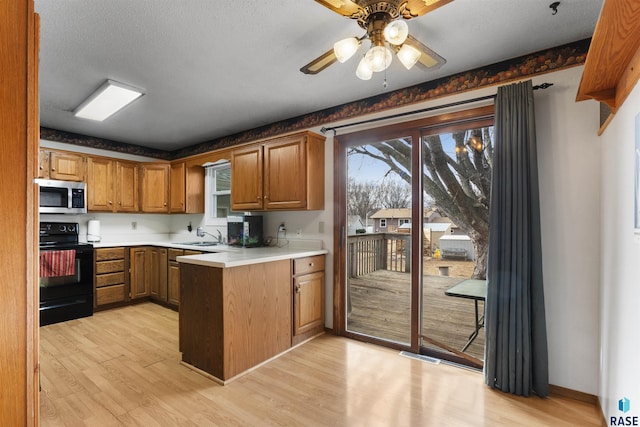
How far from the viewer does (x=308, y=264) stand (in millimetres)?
3174

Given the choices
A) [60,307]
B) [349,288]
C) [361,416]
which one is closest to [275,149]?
[349,288]

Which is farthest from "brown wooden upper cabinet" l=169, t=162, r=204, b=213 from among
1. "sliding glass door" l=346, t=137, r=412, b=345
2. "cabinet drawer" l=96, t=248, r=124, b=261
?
"sliding glass door" l=346, t=137, r=412, b=345

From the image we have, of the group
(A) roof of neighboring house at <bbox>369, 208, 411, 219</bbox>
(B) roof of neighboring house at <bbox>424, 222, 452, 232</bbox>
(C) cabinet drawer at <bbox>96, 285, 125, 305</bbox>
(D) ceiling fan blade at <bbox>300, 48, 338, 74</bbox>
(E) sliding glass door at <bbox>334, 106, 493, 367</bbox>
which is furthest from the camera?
(C) cabinet drawer at <bbox>96, 285, 125, 305</bbox>

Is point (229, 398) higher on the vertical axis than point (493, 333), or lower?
lower

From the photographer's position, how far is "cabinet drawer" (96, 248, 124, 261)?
4.12 m

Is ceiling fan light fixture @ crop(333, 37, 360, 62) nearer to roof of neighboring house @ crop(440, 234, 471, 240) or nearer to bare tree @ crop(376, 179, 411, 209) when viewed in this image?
bare tree @ crop(376, 179, 411, 209)

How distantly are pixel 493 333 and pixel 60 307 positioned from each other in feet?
15.1

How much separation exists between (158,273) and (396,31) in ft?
14.3

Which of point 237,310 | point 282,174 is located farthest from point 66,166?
point 237,310

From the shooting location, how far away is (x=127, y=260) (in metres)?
4.38

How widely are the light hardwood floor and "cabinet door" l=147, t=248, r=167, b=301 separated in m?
1.36

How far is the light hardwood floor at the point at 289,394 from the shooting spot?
192 centimetres

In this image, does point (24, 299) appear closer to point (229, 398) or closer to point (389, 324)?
point (229, 398)

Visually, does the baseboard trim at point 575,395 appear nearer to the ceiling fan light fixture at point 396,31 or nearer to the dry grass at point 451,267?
the dry grass at point 451,267
